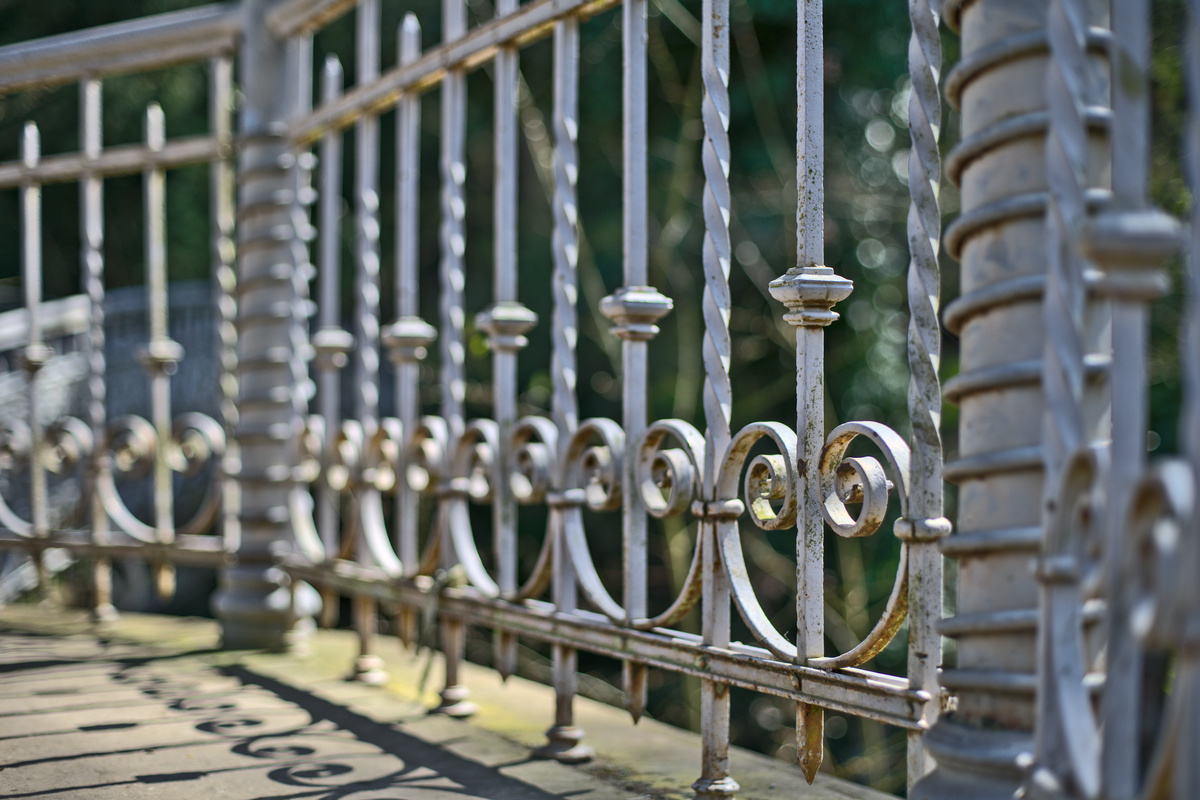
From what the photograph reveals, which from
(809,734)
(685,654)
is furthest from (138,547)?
(809,734)

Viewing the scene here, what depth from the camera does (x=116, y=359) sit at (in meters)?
10.7

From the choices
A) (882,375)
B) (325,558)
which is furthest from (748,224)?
(325,558)

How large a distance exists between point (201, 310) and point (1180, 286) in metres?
9.41

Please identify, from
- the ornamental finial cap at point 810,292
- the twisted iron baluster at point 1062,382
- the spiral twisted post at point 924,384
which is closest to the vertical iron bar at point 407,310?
the ornamental finial cap at point 810,292

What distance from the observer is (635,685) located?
2000mm

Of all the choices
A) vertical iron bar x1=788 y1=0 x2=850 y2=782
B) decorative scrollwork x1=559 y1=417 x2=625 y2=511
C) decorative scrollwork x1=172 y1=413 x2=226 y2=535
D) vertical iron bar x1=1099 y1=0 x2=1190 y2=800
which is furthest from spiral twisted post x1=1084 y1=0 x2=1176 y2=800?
decorative scrollwork x1=172 y1=413 x2=226 y2=535

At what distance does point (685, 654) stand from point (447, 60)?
162cm

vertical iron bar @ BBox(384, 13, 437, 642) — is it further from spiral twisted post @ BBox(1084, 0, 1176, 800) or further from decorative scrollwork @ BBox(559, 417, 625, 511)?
spiral twisted post @ BBox(1084, 0, 1176, 800)

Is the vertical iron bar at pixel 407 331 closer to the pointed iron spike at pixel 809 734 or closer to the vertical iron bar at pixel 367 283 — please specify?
the vertical iron bar at pixel 367 283

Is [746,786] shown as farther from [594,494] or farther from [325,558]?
[325,558]

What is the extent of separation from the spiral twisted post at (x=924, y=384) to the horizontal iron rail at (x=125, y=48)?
2.70m

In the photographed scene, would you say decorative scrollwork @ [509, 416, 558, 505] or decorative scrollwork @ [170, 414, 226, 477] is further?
decorative scrollwork @ [170, 414, 226, 477]

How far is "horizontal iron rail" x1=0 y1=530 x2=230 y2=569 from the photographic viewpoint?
3500mm

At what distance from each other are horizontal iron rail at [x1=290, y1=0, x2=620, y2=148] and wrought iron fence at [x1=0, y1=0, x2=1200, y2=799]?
10 mm
